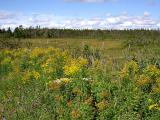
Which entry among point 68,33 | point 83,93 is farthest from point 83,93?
point 68,33

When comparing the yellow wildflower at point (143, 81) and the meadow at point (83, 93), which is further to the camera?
the yellow wildflower at point (143, 81)

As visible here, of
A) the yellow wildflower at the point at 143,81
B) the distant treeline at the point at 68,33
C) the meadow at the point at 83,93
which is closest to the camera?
the meadow at the point at 83,93

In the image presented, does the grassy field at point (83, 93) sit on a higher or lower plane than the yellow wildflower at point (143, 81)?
lower

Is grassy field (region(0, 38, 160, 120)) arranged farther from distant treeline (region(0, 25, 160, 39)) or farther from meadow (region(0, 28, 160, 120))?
distant treeline (region(0, 25, 160, 39))

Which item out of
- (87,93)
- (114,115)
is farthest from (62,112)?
(114,115)

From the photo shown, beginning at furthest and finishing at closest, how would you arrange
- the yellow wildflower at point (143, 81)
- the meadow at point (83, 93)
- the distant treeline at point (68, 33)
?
1. the distant treeline at point (68, 33)
2. the yellow wildflower at point (143, 81)
3. the meadow at point (83, 93)

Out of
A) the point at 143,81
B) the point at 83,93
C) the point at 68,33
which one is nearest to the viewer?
the point at 143,81

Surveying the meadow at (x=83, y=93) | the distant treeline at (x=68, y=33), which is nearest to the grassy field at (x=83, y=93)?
the meadow at (x=83, y=93)

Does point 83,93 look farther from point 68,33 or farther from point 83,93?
point 68,33

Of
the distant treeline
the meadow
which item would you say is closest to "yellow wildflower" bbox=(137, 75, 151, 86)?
the meadow

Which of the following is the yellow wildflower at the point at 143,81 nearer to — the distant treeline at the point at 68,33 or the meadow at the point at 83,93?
the meadow at the point at 83,93

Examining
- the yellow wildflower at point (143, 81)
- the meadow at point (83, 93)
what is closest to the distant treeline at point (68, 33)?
the meadow at point (83, 93)

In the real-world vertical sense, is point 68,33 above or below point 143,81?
below

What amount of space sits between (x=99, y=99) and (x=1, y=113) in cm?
374
